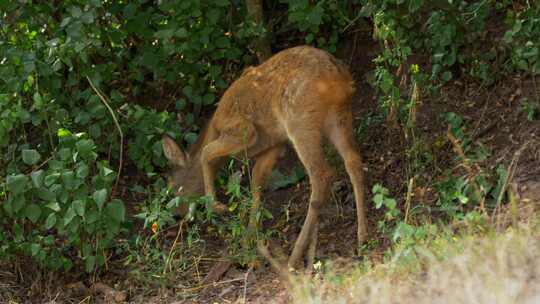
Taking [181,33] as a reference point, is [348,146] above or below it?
below

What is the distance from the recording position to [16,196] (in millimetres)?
7426

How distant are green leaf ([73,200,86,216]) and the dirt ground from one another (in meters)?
0.89

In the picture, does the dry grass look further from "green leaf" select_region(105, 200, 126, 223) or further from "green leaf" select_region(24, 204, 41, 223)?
"green leaf" select_region(24, 204, 41, 223)

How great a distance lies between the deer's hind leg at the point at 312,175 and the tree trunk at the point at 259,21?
1.68m

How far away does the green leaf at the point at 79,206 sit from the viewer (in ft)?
24.0

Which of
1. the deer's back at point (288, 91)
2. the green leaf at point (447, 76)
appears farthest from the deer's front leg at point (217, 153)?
the green leaf at point (447, 76)

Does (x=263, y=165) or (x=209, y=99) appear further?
(x=209, y=99)

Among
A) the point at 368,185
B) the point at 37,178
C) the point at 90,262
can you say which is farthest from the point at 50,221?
the point at 368,185

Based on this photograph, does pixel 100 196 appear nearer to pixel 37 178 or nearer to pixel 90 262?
pixel 37 178

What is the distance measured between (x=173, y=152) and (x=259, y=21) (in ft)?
4.97

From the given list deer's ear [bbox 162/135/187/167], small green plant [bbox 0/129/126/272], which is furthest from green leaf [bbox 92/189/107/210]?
deer's ear [bbox 162/135/187/167]

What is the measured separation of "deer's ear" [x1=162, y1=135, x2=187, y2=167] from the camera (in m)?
8.55

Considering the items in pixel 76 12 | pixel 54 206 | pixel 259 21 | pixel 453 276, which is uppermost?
pixel 76 12

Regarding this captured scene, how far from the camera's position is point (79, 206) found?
734 centimetres
